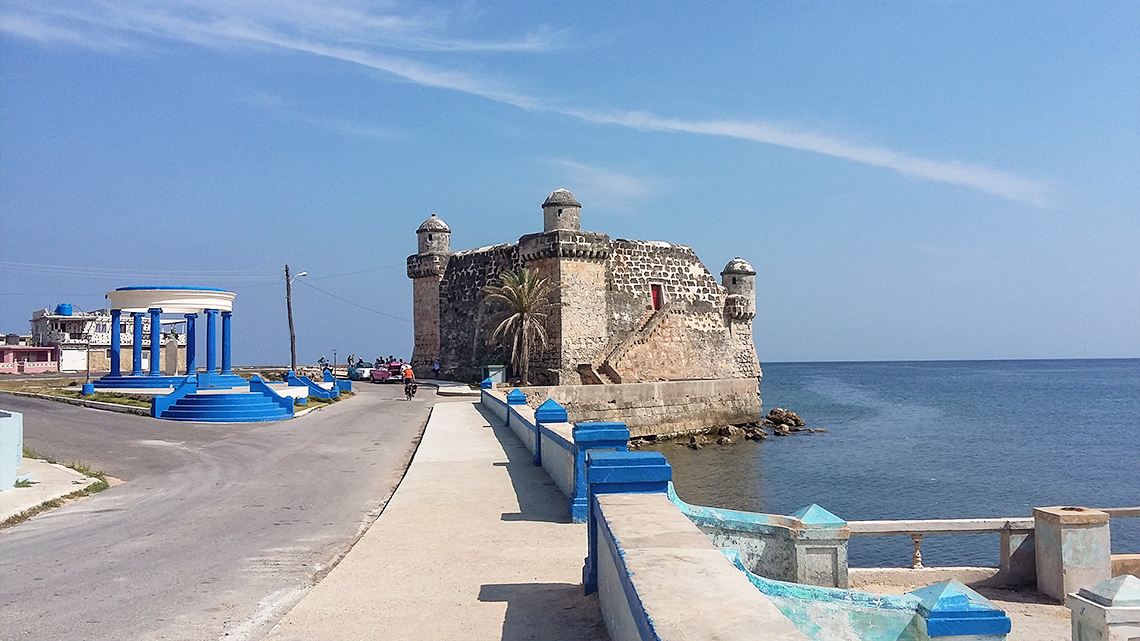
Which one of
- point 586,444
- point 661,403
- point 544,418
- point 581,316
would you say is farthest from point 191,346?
point 586,444

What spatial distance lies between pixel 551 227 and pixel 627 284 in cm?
417

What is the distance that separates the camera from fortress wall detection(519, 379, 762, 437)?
28897 mm

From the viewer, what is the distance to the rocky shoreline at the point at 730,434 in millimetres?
30817

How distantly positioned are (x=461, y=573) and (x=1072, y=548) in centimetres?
568

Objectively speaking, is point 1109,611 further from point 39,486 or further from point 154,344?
point 154,344

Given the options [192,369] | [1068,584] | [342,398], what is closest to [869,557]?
[1068,584]

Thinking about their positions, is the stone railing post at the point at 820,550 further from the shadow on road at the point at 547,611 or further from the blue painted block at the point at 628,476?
the shadow on road at the point at 547,611

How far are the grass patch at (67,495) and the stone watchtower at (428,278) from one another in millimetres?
25485

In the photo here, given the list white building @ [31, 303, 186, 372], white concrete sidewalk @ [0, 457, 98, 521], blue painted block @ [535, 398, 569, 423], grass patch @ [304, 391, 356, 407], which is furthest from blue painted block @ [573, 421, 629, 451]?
white building @ [31, 303, 186, 372]

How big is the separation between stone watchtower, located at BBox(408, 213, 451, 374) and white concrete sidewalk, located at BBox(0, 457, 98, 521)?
1048 inches

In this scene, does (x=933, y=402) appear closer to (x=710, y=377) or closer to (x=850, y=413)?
(x=850, y=413)

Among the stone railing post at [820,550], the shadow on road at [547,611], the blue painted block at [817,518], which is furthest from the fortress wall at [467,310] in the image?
the shadow on road at [547,611]

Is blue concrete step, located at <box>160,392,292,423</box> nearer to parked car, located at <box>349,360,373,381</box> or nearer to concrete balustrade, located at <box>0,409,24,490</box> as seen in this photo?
concrete balustrade, located at <box>0,409,24,490</box>

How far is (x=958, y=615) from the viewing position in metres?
4.39
